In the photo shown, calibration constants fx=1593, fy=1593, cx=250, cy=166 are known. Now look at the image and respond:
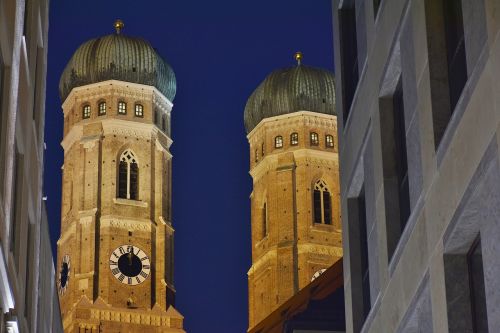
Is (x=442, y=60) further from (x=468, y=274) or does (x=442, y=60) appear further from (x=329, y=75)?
(x=329, y=75)

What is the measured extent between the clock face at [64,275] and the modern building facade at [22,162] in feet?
193

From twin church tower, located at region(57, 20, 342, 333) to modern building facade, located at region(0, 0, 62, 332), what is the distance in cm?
5766

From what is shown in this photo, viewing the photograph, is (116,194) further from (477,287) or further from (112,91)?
(477,287)

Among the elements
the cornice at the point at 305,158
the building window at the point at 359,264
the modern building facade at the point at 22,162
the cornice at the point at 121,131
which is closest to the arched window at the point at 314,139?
the cornice at the point at 305,158

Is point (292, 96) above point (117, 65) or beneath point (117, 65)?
above

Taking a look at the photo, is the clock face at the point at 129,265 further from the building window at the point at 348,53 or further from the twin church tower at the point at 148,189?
the building window at the point at 348,53

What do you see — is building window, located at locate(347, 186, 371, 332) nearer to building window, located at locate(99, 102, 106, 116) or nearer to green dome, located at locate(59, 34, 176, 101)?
building window, located at locate(99, 102, 106, 116)

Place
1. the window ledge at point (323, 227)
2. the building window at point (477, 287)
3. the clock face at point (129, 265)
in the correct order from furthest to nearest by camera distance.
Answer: the window ledge at point (323, 227), the clock face at point (129, 265), the building window at point (477, 287)

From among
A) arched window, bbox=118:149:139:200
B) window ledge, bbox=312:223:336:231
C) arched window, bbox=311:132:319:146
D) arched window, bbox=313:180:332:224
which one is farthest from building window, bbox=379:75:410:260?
arched window, bbox=311:132:319:146

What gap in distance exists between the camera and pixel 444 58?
725 inches

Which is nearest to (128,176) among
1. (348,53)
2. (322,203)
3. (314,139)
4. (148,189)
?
(148,189)

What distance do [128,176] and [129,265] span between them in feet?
19.0

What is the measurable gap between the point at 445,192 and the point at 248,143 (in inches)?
3613

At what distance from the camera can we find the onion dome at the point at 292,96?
106m
